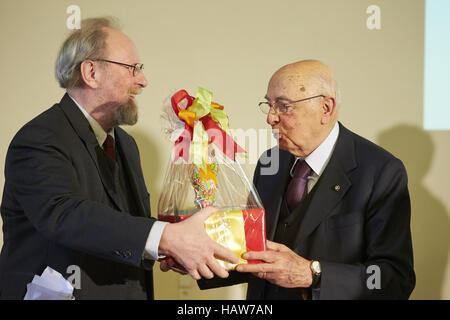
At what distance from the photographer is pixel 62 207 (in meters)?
1.62

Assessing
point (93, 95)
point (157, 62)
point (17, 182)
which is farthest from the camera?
point (157, 62)

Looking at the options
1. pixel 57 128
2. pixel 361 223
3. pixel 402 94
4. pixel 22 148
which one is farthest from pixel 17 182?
pixel 402 94

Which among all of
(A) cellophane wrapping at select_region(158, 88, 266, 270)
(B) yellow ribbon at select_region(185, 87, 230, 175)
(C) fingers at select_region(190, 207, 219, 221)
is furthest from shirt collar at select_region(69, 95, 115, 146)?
(C) fingers at select_region(190, 207, 219, 221)

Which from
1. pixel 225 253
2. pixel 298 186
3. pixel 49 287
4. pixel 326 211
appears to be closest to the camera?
pixel 225 253

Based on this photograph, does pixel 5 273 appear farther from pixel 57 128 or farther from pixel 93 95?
pixel 93 95

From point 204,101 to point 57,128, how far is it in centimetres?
59

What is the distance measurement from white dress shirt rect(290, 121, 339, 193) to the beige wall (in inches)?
35.1

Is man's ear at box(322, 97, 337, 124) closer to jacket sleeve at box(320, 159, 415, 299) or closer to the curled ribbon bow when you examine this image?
jacket sleeve at box(320, 159, 415, 299)

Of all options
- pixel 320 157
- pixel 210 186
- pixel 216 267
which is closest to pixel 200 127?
pixel 210 186

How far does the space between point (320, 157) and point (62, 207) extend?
3.35ft

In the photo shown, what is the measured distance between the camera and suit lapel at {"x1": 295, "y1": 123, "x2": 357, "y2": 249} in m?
1.78

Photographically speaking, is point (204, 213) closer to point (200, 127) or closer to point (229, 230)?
point (229, 230)

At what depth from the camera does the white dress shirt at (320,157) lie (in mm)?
1937

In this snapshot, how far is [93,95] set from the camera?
2.02m
